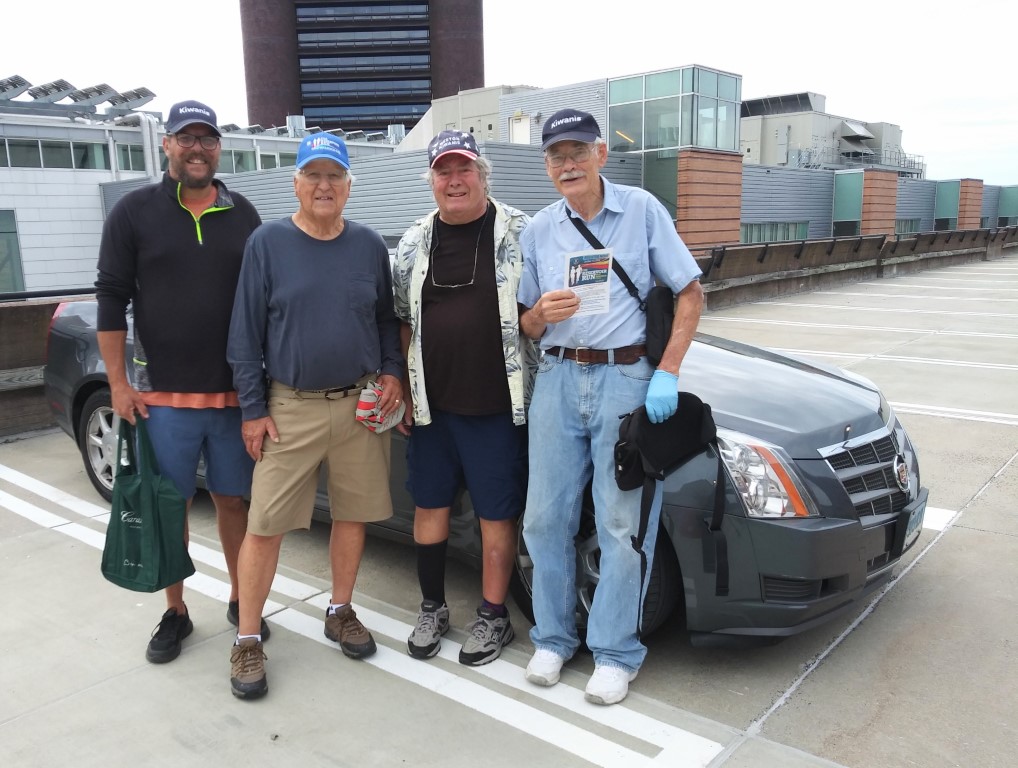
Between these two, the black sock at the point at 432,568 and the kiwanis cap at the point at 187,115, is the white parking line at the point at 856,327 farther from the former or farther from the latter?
the kiwanis cap at the point at 187,115

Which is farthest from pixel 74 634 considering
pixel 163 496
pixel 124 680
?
pixel 163 496

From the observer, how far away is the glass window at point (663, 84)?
75.2ft

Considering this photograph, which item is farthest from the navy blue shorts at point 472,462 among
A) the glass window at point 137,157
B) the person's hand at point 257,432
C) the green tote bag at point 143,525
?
the glass window at point 137,157

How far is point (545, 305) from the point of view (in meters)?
2.72

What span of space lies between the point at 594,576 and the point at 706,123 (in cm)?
2281

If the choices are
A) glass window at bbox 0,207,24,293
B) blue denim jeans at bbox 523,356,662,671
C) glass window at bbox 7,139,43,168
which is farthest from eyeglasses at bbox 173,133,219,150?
glass window at bbox 7,139,43,168

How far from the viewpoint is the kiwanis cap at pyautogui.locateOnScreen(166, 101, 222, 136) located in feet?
9.52

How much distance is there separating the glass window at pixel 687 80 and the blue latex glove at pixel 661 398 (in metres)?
22.0

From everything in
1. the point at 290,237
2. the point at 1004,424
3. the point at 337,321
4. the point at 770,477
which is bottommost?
the point at 1004,424

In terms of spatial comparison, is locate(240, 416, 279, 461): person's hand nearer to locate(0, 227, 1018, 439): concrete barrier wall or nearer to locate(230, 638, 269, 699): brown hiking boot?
locate(230, 638, 269, 699): brown hiking boot

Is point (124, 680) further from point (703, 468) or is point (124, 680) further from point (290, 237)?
point (703, 468)

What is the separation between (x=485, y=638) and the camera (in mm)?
3119

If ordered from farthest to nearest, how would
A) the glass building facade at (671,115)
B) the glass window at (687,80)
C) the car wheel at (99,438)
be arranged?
the glass building facade at (671,115)
the glass window at (687,80)
the car wheel at (99,438)

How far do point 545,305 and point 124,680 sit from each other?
203cm
